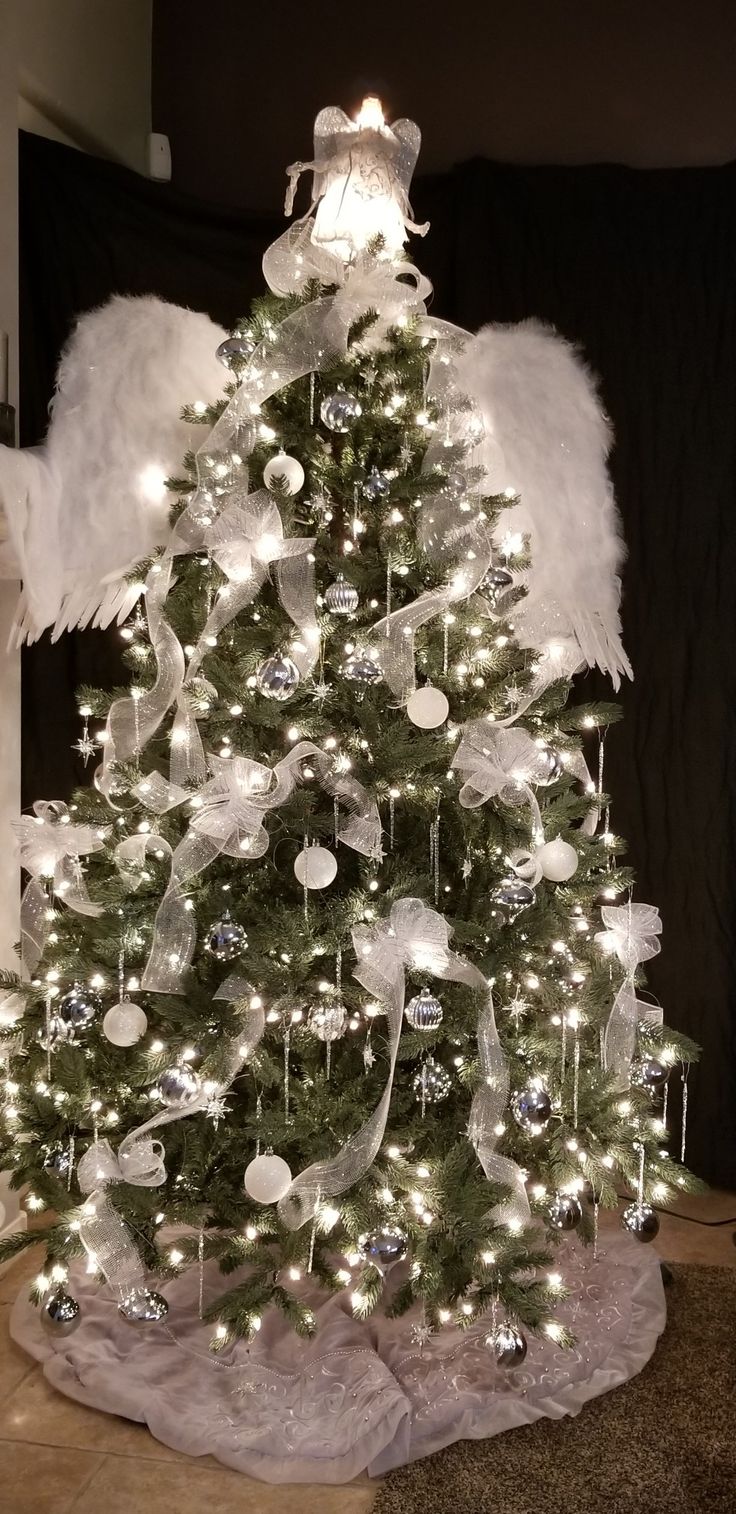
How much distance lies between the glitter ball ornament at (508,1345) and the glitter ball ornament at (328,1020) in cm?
51

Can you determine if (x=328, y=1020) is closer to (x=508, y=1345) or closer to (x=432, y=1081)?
(x=432, y=1081)

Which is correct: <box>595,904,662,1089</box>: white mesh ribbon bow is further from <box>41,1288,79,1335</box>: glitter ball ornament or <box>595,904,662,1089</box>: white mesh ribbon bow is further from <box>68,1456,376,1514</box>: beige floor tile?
<box>41,1288,79,1335</box>: glitter ball ornament

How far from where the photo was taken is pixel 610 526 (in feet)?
6.37

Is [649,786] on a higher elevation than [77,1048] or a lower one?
higher

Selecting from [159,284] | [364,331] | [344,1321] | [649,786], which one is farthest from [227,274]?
[344,1321]

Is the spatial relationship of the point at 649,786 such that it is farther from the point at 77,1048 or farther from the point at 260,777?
the point at 77,1048

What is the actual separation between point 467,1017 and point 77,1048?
63 cm

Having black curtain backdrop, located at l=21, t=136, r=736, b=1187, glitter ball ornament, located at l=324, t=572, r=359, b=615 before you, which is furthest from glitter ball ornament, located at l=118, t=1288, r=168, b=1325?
black curtain backdrop, located at l=21, t=136, r=736, b=1187

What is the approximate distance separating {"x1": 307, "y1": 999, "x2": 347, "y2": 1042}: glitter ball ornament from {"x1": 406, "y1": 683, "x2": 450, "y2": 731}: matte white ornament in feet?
1.47

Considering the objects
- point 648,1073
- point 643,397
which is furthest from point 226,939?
point 643,397

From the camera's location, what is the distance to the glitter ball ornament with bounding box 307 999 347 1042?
1546 mm

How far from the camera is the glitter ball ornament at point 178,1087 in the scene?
1.47m

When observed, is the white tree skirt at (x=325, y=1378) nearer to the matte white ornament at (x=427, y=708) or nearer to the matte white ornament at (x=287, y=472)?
the matte white ornament at (x=427, y=708)

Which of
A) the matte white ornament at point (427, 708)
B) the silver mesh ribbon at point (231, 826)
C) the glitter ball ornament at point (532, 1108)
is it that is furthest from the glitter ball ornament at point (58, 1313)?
the matte white ornament at point (427, 708)
